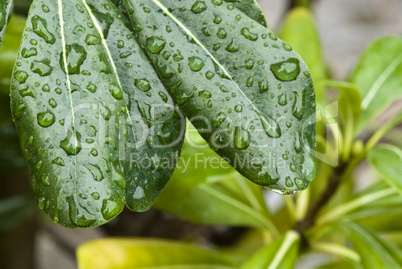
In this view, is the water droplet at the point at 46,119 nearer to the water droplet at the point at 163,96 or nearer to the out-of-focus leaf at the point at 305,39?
the water droplet at the point at 163,96

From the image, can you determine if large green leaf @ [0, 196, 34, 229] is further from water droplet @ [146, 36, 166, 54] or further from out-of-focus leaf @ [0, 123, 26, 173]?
water droplet @ [146, 36, 166, 54]

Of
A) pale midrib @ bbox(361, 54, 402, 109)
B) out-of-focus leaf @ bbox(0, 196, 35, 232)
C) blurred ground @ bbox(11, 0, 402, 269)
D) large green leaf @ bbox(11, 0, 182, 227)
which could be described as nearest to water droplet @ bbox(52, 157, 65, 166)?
large green leaf @ bbox(11, 0, 182, 227)

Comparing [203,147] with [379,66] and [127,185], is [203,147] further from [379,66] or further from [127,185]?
[379,66]

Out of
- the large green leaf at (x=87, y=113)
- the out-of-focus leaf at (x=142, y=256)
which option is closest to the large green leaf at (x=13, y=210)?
the out-of-focus leaf at (x=142, y=256)

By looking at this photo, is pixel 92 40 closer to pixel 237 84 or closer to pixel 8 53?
pixel 237 84

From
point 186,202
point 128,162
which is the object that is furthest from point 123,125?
point 186,202

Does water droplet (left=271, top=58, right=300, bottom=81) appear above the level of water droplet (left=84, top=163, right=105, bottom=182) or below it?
above
